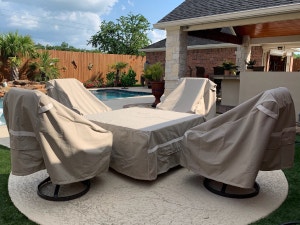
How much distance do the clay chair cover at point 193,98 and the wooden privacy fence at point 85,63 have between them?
11.3 meters

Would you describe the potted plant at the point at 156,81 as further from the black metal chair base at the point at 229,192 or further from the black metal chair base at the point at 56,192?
the black metal chair base at the point at 56,192

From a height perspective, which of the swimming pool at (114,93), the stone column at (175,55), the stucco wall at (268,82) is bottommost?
the swimming pool at (114,93)

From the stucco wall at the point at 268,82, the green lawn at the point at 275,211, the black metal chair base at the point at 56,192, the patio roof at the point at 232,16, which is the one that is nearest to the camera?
the green lawn at the point at 275,211

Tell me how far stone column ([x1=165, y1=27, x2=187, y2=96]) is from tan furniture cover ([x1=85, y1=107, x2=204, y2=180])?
4.25 meters

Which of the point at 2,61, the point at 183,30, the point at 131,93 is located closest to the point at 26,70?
the point at 2,61

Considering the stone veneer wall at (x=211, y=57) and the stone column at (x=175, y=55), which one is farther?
the stone veneer wall at (x=211, y=57)

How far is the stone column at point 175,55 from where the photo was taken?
7.88 metres

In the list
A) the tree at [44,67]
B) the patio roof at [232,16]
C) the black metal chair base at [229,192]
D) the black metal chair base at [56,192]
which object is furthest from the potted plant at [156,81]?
the tree at [44,67]

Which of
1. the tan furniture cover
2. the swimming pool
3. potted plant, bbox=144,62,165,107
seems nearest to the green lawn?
the tan furniture cover

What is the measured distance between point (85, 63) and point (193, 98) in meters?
12.9

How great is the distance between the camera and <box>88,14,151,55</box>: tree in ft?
102

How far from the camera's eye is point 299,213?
262 cm

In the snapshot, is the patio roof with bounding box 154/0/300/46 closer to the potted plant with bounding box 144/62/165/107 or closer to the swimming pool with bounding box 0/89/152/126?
the potted plant with bounding box 144/62/165/107

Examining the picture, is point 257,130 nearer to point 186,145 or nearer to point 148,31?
point 186,145
